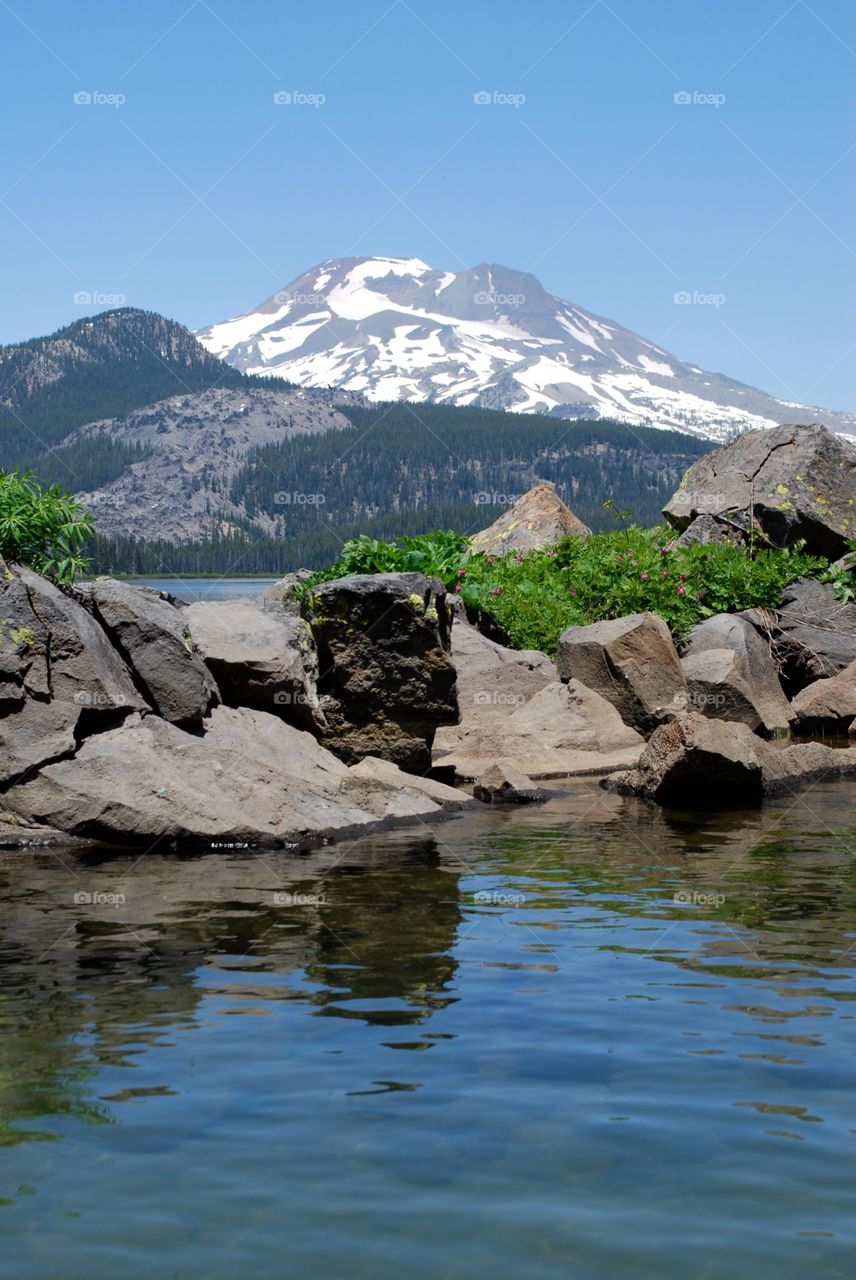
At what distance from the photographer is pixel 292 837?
13.4 metres

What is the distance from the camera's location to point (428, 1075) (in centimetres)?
640

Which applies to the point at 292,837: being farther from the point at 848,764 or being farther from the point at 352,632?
the point at 848,764

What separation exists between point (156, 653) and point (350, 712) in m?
3.08

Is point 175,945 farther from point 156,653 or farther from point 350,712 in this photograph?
point 350,712

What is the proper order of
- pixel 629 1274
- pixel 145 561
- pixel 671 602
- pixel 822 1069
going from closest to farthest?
pixel 629 1274 → pixel 822 1069 → pixel 671 602 → pixel 145 561

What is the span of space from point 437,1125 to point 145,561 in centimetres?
18944

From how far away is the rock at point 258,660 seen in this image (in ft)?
52.3

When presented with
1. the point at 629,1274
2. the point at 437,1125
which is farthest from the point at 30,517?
the point at 629,1274

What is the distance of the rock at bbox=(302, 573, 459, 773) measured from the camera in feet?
55.5

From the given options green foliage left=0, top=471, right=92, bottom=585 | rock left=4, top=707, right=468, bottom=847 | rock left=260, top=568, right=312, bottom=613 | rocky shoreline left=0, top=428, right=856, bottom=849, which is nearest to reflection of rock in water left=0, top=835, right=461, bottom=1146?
rock left=4, top=707, right=468, bottom=847

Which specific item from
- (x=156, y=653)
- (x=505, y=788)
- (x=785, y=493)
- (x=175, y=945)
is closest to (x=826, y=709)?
(x=785, y=493)

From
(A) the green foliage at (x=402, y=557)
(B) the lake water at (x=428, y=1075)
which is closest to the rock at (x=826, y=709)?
(A) the green foliage at (x=402, y=557)

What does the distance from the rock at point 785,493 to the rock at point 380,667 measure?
40.4 feet

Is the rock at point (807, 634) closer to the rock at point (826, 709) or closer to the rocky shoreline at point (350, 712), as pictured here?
the rocky shoreline at point (350, 712)
